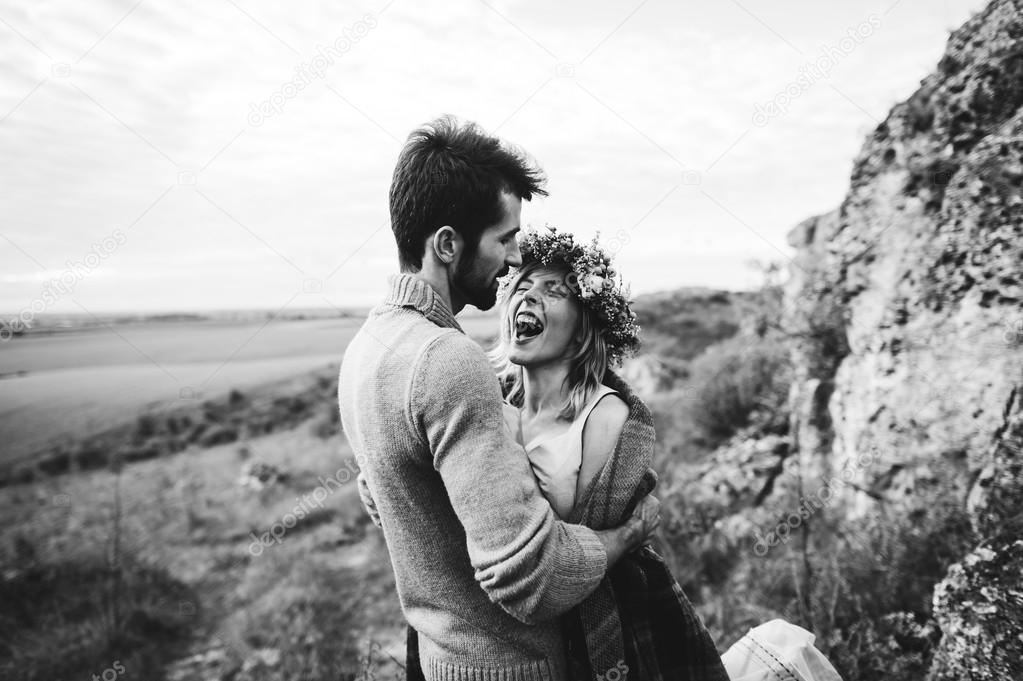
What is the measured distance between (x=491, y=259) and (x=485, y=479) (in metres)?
0.76

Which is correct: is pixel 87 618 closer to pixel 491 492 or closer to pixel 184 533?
pixel 184 533

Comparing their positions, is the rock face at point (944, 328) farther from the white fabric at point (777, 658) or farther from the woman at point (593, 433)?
the woman at point (593, 433)

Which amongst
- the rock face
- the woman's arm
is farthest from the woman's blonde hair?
the rock face

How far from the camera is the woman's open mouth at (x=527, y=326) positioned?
2443 millimetres

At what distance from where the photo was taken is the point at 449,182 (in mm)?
1748

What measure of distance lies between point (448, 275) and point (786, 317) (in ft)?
20.9

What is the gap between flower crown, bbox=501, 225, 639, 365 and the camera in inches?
96.9

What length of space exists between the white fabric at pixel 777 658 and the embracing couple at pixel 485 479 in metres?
0.42

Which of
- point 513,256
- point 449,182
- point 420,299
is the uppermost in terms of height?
point 449,182

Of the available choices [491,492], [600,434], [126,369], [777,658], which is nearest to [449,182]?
[491,492]

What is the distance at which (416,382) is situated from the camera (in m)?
1.51

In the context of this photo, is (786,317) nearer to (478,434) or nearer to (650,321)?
(478,434)

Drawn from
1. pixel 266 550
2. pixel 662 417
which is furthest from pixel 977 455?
pixel 266 550

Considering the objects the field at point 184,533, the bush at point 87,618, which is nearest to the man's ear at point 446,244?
the field at point 184,533
